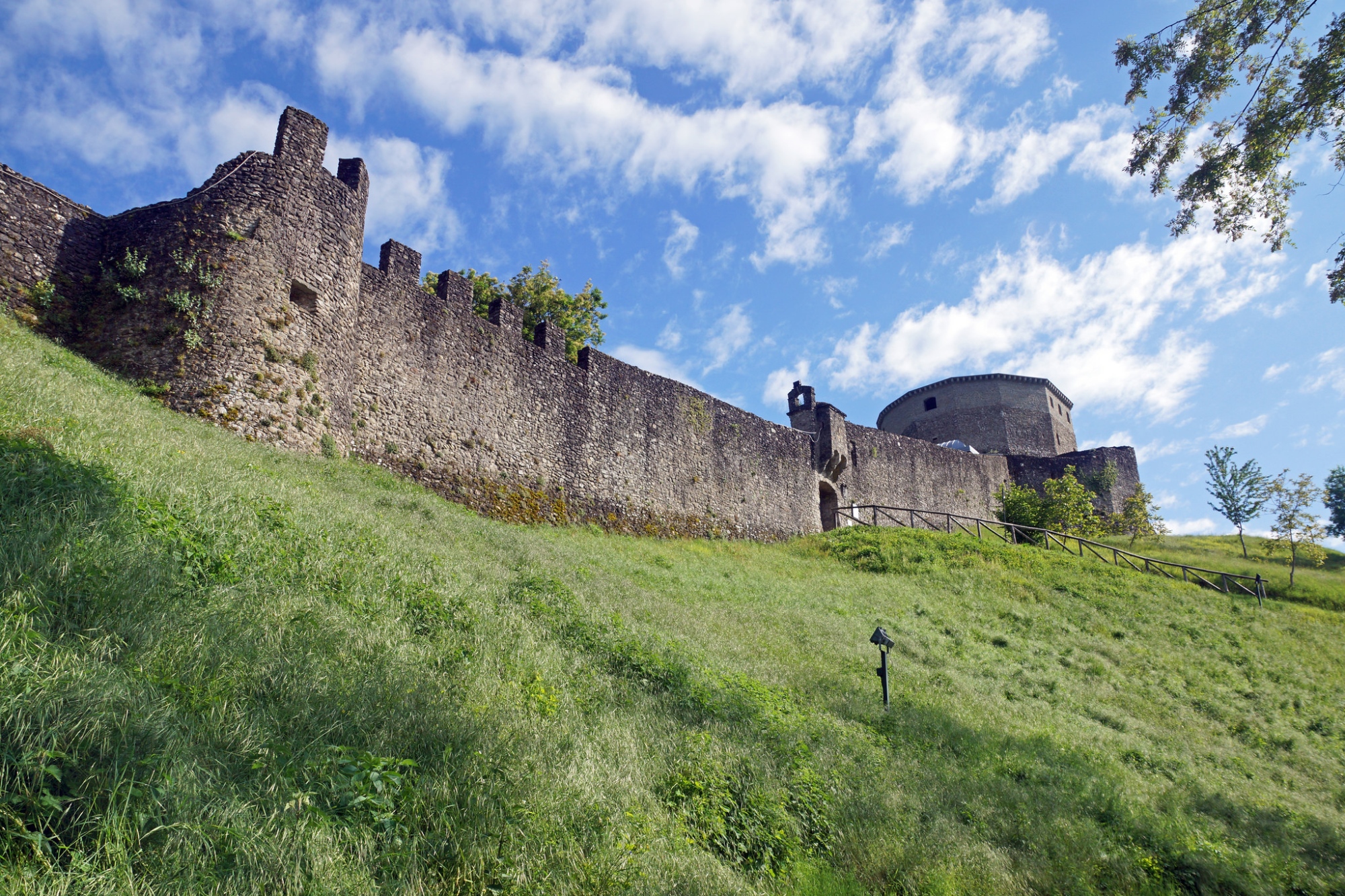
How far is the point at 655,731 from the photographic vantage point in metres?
5.73

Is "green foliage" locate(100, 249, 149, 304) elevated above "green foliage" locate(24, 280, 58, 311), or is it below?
above

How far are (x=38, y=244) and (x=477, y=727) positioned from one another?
10.9 meters

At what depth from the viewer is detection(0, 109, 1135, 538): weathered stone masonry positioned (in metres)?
10.4

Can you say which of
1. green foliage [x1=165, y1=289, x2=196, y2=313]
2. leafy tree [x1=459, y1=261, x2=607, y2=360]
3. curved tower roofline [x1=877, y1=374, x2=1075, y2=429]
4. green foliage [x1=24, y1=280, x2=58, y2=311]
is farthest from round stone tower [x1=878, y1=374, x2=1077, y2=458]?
Result: green foliage [x1=24, y1=280, x2=58, y2=311]

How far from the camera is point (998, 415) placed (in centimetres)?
4047

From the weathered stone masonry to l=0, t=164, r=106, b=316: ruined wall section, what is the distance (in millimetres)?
22

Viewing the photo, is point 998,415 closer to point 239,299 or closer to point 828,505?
point 828,505

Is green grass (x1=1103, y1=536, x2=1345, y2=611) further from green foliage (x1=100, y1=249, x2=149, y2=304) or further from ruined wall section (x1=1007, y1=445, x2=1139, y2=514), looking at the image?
green foliage (x1=100, y1=249, x2=149, y2=304)

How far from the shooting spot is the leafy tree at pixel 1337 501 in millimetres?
42281

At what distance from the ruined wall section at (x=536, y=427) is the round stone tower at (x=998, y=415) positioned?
887 inches

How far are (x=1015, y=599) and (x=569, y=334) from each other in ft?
57.3

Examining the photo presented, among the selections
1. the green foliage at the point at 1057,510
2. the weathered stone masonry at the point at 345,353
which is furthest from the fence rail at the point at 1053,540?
the weathered stone masonry at the point at 345,353

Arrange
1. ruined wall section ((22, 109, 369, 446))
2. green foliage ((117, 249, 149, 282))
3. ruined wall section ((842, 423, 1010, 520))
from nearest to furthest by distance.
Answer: ruined wall section ((22, 109, 369, 446))
green foliage ((117, 249, 149, 282))
ruined wall section ((842, 423, 1010, 520))

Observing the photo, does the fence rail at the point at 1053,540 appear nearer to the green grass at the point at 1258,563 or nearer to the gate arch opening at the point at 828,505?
the gate arch opening at the point at 828,505
